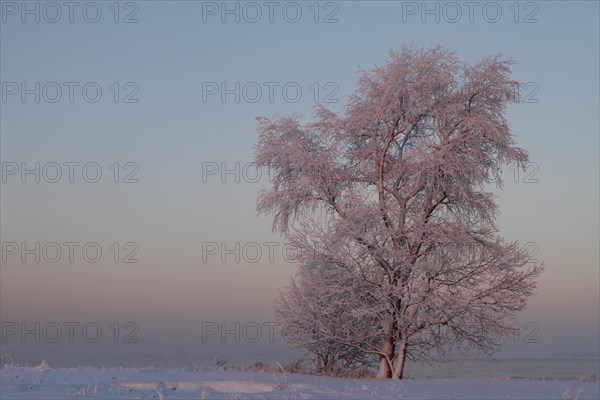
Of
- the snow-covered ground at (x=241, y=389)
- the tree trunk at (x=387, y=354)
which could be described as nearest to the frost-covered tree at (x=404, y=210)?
the tree trunk at (x=387, y=354)

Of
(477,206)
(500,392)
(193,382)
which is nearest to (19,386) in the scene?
(193,382)

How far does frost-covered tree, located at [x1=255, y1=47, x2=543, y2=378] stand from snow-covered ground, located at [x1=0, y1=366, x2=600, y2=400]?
5.45m

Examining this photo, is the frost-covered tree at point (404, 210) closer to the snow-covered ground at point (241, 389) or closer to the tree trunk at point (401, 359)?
the tree trunk at point (401, 359)

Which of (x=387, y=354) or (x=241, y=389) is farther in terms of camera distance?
(x=387, y=354)

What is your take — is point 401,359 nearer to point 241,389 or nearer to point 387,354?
point 387,354

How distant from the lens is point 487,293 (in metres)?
20.9

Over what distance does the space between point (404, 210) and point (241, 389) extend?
9868mm

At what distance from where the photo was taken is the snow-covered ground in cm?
1084

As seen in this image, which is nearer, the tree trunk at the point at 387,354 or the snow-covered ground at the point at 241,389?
the snow-covered ground at the point at 241,389

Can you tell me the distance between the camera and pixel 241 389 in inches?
514

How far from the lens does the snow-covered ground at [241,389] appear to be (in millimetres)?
10836

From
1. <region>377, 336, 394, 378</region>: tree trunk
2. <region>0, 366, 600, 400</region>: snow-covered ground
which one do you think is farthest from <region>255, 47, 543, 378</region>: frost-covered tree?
<region>0, 366, 600, 400</region>: snow-covered ground

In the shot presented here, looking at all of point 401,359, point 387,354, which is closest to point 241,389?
point 401,359

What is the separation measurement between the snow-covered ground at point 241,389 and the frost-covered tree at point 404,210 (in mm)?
5453
